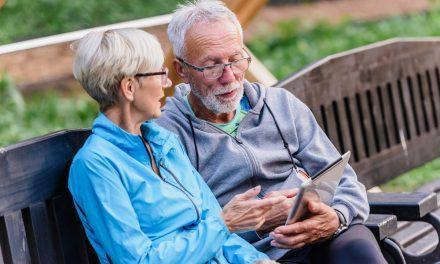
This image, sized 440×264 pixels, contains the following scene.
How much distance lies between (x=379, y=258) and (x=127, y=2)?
8.11 metres

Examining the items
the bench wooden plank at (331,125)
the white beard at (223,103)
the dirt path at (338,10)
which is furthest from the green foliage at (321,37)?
the white beard at (223,103)

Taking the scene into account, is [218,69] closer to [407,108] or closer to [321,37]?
[407,108]

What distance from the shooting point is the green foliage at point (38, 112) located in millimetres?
7836

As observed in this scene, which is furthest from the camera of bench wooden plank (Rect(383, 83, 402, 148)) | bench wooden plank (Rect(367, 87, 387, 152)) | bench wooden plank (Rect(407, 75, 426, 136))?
bench wooden plank (Rect(407, 75, 426, 136))

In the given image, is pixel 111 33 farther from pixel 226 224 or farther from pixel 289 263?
pixel 289 263

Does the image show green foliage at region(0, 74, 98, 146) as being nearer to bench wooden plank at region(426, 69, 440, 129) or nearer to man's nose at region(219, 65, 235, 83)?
bench wooden plank at region(426, 69, 440, 129)

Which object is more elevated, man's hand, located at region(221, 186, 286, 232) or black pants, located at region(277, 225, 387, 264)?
man's hand, located at region(221, 186, 286, 232)

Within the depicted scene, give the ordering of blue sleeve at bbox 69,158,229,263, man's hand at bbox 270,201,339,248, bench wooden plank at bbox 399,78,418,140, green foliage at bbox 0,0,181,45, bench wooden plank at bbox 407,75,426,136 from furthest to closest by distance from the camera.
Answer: green foliage at bbox 0,0,181,45, bench wooden plank at bbox 407,75,426,136, bench wooden plank at bbox 399,78,418,140, man's hand at bbox 270,201,339,248, blue sleeve at bbox 69,158,229,263

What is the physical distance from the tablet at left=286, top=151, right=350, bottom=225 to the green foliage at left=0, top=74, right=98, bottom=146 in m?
3.76

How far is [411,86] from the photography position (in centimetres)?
672

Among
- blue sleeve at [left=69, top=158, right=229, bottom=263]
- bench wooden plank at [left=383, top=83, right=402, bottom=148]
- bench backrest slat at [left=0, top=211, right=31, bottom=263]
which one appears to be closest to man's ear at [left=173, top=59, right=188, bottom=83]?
blue sleeve at [left=69, top=158, right=229, bottom=263]

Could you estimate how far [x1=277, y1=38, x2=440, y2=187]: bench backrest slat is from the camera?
5.72 metres

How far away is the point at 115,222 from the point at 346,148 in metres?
2.50

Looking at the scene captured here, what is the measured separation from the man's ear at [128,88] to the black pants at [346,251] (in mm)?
919
